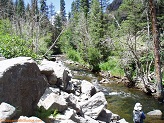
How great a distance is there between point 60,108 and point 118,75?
2091cm

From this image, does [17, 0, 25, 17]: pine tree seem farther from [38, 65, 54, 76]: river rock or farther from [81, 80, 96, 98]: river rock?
[38, 65, 54, 76]: river rock

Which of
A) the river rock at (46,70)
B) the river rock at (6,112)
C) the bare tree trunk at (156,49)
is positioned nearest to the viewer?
the river rock at (6,112)

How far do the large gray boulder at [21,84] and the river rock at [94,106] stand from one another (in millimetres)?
3243

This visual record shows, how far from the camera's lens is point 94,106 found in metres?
10.2

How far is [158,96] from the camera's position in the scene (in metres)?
17.6

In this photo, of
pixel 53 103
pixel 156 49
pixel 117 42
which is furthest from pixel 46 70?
pixel 117 42

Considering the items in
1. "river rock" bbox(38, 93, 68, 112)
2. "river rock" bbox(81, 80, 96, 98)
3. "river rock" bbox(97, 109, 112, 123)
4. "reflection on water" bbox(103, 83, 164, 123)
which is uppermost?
"river rock" bbox(38, 93, 68, 112)

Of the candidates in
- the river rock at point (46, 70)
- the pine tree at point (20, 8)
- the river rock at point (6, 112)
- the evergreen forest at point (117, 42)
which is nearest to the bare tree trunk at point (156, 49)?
the evergreen forest at point (117, 42)

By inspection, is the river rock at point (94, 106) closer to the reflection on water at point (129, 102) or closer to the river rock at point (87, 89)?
the river rock at point (87, 89)

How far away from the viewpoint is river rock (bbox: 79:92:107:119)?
9711mm

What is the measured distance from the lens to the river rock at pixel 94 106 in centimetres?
971

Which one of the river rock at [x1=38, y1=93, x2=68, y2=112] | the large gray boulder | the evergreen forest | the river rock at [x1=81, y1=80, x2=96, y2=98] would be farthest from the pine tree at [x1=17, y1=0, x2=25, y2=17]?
the large gray boulder

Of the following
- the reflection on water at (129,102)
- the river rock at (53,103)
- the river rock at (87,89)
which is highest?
the river rock at (53,103)

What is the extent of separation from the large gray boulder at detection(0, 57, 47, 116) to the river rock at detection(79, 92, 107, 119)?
10.6 feet
